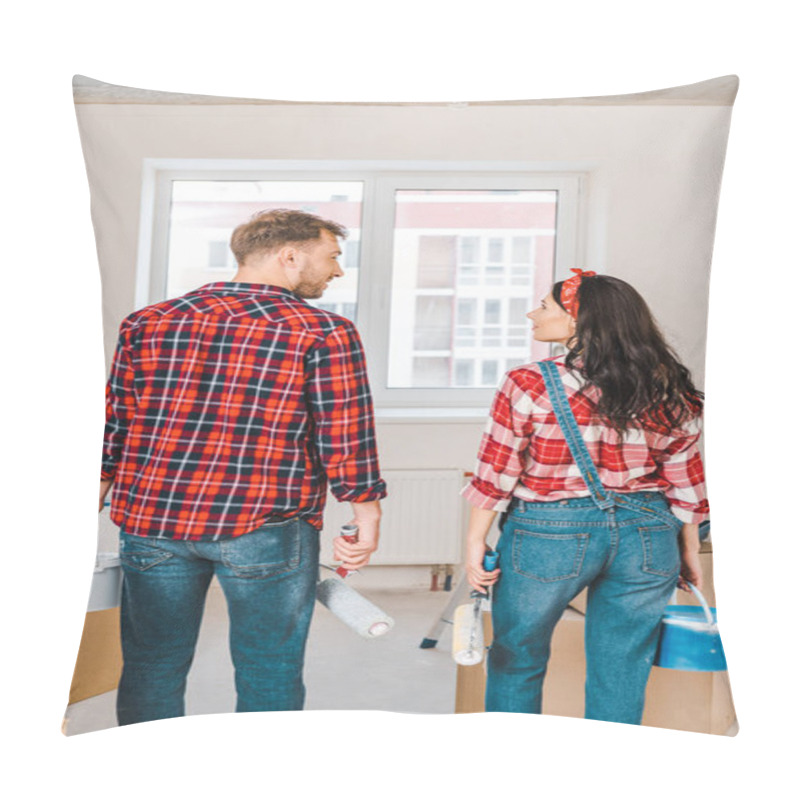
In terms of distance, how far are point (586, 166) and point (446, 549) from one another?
0.90m

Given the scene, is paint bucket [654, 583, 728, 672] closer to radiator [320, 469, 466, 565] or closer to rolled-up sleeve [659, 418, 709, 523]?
rolled-up sleeve [659, 418, 709, 523]

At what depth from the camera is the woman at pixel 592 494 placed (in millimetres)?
2152

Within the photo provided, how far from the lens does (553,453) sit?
7.06 ft

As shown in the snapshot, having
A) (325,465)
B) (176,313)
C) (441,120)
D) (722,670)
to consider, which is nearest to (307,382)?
(325,465)

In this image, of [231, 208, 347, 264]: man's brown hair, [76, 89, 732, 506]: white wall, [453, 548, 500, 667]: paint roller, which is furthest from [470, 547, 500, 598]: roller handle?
[231, 208, 347, 264]: man's brown hair

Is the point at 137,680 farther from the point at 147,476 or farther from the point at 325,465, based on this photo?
the point at 325,465

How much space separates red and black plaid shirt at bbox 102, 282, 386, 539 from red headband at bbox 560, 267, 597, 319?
1.52 feet

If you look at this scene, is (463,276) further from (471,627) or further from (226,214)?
(471,627)

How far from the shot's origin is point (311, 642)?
219cm

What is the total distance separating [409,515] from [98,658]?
30.3 inches

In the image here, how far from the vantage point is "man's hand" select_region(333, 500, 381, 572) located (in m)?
2.19

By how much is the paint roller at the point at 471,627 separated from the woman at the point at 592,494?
0.07ft

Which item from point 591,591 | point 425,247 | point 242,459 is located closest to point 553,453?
point 591,591

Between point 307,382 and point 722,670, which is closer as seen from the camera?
point 307,382
